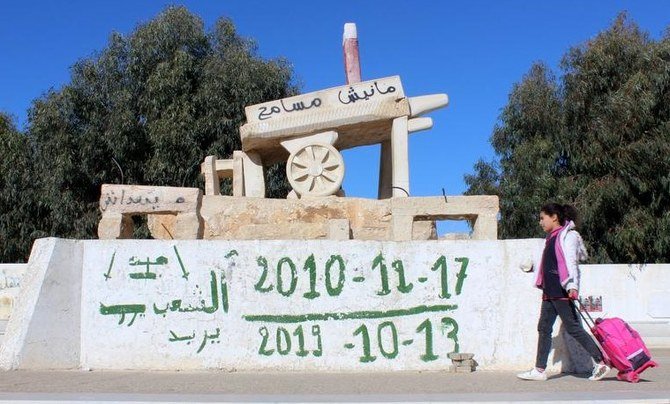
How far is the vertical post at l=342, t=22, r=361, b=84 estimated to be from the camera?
42.2 feet

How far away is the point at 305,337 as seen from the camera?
7.77 metres

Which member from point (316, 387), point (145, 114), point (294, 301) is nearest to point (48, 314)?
point (294, 301)

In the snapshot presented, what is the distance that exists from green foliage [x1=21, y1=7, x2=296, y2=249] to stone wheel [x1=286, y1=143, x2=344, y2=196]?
1077 centimetres

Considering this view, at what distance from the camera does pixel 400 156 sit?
40.8 ft

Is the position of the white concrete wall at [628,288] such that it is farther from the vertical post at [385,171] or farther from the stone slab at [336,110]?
the stone slab at [336,110]

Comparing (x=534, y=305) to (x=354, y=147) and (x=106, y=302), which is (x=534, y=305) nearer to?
(x=106, y=302)

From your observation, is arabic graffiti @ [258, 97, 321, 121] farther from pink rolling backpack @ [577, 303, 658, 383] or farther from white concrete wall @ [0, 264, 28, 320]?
white concrete wall @ [0, 264, 28, 320]

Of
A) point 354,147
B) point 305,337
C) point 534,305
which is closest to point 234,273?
point 305,337

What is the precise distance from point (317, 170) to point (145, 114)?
44.7ft

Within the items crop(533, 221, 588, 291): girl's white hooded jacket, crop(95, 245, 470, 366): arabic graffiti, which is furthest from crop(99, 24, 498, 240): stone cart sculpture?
crop(533, 221, 588, 291): girl's white hooded jacket

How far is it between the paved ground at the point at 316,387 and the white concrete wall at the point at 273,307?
256mm

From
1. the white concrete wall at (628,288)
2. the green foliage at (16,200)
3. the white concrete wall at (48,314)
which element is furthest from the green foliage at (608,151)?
the green foliage at (16,200)

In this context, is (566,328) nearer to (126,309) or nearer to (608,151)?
(126,309)

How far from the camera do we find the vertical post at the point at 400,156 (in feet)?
40.8
